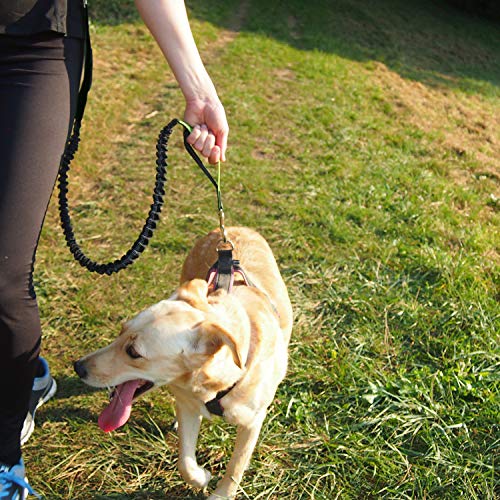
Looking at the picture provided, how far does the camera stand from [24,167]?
213 centimetres

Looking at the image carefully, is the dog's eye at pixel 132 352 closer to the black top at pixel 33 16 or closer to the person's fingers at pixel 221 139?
the person's fingers at pixel 221 139

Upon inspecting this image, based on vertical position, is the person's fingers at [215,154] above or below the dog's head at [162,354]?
above

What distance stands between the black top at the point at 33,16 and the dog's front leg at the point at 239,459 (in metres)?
2.13

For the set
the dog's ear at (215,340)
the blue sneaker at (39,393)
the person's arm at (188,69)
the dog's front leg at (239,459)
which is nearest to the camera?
the dog's ear at (215,340)

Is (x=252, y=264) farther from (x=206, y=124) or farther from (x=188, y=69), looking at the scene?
(x=188, y=69)

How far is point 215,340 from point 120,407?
670 mm

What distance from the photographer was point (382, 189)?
20.1ft

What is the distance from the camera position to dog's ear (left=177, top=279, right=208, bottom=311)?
261 centimetres

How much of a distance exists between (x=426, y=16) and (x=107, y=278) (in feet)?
59.0

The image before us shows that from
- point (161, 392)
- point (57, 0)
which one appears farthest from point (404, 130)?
point (57, 0)

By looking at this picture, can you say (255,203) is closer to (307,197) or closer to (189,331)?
(307,197)

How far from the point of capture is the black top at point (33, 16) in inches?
85.5

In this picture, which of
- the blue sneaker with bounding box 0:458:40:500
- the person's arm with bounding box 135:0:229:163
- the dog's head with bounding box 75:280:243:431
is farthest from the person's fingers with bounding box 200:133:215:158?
the blue sneaker with bounding box 0:458:40:500

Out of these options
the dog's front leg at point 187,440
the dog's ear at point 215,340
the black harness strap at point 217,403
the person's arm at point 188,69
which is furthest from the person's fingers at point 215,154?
the dog's front leg at point 187,440
